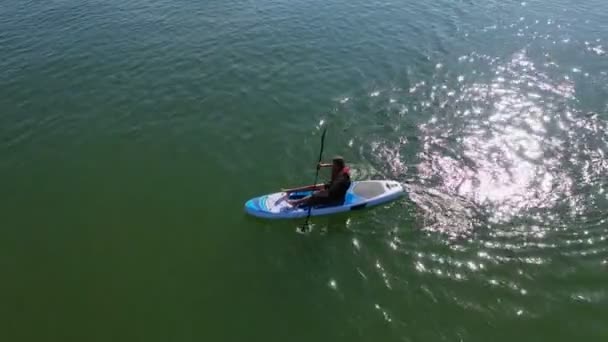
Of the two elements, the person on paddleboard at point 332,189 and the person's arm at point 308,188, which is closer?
the person on paddleboard at point 332,189

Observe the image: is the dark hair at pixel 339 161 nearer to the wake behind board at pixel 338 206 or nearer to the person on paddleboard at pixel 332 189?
the person on paddleboard at pixel 332 189

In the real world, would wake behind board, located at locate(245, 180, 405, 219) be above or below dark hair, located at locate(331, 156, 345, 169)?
below

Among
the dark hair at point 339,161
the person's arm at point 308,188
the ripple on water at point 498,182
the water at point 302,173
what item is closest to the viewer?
the water at point 302,173

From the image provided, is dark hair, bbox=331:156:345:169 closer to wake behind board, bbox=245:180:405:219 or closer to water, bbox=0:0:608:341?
wake behind board, bbox=245:180:405:219

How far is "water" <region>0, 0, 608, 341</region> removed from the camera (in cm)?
1159

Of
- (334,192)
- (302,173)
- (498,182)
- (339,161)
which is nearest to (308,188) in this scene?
(334,192)

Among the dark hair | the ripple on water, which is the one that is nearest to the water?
the ripple on water

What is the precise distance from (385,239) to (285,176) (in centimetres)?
445

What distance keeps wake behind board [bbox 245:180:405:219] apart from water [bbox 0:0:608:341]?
0.38 m

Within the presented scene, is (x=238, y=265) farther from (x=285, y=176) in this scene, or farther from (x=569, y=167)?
(x=569, y=167)

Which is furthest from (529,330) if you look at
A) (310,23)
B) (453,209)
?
(310,23)

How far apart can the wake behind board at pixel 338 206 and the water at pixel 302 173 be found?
14.8 inches

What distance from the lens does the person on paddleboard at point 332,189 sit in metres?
13.8

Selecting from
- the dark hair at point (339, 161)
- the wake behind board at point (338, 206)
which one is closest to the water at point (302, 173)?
the wake behind board at point (338, 206)
